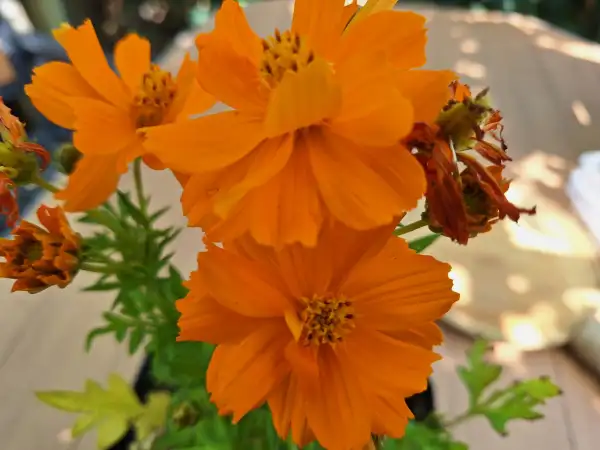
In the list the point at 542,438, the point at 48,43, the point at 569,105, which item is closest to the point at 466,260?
the point at 542,438

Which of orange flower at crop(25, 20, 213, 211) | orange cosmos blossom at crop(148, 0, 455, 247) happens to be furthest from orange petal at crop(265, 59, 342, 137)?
orange flower at crop(25, 20, 213, 211)

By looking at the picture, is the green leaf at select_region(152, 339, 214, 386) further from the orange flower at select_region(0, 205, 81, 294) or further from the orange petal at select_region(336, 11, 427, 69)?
the orange petal at select_region(336, 11, 427, 69)

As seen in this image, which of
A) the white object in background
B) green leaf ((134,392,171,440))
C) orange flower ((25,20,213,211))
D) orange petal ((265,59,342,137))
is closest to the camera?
orange petal ((265,59,342,137))

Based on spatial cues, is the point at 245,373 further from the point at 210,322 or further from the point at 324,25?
the point at 324,25

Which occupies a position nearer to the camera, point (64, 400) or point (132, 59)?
point (132, 59)

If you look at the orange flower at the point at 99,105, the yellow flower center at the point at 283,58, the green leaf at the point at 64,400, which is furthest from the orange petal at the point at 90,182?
the green leaf at the point at 64,400

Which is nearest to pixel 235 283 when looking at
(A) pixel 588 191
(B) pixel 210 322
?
(B) pixel 210 322
